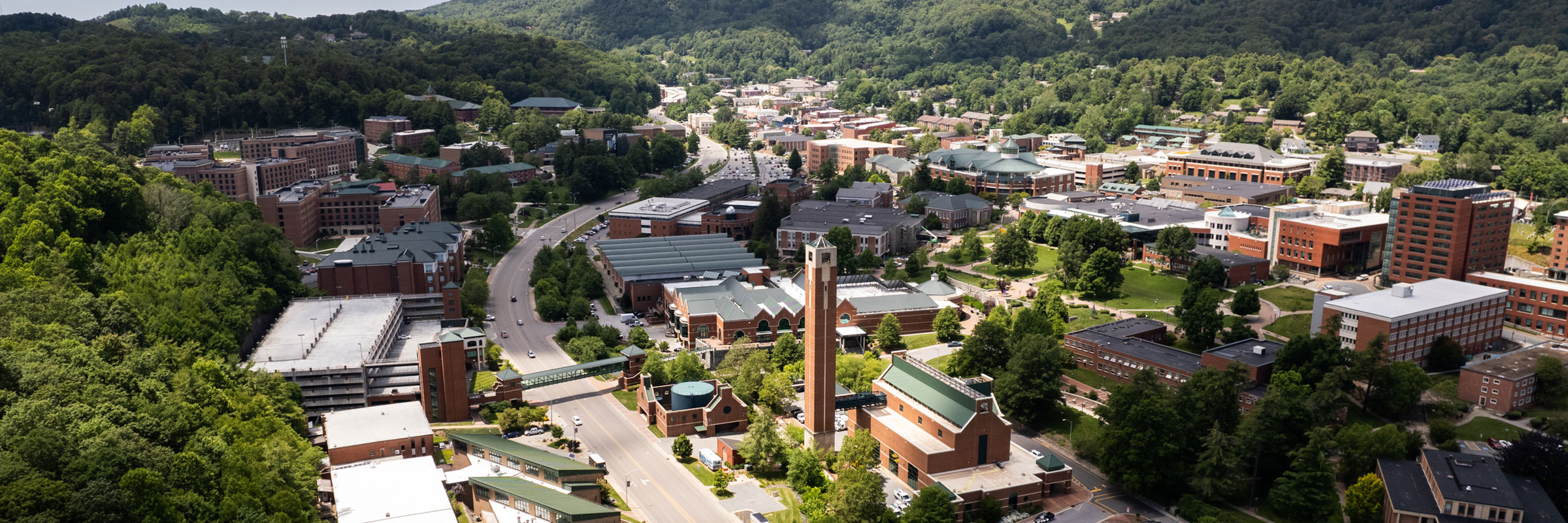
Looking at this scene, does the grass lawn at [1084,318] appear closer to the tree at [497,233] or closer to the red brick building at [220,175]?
the tree at [497,233]

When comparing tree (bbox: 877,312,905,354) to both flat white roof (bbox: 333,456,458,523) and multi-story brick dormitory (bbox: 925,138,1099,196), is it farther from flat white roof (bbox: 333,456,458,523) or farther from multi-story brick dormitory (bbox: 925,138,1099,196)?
multi-story brick dormitory (bbox: 925,138,1099,196)

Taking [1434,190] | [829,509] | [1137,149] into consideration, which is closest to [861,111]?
[1137,149]

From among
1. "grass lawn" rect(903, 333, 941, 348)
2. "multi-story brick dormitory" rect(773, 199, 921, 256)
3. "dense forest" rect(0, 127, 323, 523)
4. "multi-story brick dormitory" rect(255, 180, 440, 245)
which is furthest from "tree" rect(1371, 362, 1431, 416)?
"multi-story brick dormitory" rect(255, 180, 440, 245)

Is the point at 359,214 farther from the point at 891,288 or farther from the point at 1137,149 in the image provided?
the point at 1137,149

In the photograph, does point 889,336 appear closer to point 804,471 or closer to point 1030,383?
point 1030,383

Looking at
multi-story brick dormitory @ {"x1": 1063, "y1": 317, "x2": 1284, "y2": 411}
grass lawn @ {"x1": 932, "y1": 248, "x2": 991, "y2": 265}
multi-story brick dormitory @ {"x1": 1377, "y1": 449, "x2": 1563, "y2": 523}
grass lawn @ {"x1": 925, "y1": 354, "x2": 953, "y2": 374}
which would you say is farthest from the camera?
grass lawn @ {"x1": 932, "y1": 248, "x2": 991, "y2": 265}

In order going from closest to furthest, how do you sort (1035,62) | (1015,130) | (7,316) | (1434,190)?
(7,316) < (1434,190) < (1015,130) < (1035,62)
